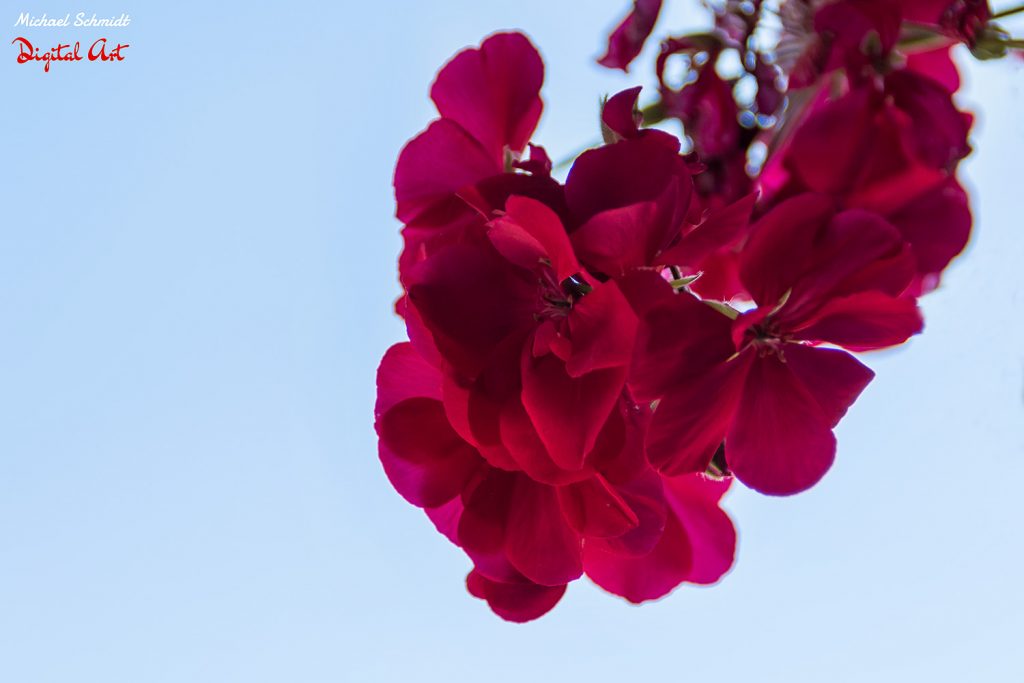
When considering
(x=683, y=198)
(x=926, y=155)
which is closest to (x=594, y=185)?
(x=683, y=198)

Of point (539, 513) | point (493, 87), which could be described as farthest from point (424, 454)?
point (493, 87)

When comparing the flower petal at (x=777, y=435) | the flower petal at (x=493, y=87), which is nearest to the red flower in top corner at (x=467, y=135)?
the flower petal at (x=493, y=87)

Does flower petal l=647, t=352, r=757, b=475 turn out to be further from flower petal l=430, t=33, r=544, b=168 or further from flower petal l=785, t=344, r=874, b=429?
flower petal l=430, t=33, r=544, b=168

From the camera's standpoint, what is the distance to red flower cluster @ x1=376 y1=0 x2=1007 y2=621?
0.26 metres

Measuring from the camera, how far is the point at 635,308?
249mm

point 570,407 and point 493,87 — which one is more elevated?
point 493,87

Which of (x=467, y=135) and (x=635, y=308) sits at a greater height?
(x=467, y=135)

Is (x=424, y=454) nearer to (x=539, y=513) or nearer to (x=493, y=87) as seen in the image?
(x=539, y=513)

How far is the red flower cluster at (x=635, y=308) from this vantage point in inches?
10.0

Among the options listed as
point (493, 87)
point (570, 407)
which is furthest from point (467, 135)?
point (570, 407)

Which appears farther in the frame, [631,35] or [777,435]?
[631,35]

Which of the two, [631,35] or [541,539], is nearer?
[541,539]

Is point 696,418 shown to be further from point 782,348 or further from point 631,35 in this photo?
point 631,35

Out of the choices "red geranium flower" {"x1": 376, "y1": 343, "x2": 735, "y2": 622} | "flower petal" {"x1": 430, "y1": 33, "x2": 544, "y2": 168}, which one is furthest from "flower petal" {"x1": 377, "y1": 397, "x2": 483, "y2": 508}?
"flower petal" {"x1": 430, "y1": 33, "x2": 544, "y2": 168}
